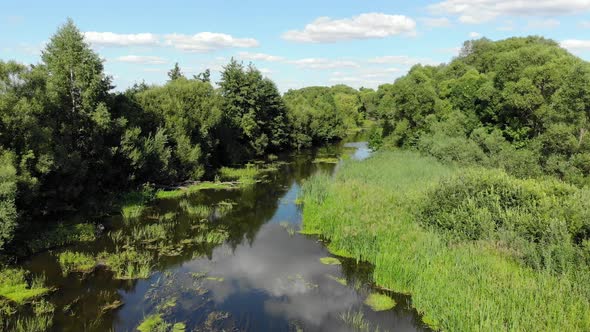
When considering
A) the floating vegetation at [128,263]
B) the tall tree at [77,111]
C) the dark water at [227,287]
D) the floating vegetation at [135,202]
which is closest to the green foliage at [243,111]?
the floating vegetation at [135,202]

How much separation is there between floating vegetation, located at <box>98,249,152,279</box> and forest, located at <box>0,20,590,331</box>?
0.15 meters

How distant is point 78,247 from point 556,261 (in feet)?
76.9

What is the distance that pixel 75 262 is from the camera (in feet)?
63.7

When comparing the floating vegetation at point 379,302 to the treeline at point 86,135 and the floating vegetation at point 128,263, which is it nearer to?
the floating vegetation at point 128,263

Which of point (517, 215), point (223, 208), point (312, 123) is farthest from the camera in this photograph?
point (312, 123)

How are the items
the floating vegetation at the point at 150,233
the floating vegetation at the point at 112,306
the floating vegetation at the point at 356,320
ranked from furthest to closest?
the floating vegetation at the point at 150,233
the floating vegetation at the point at 112,306
the floating vegetation at the point at 356,320

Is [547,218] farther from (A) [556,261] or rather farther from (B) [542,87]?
(B) [542,87]

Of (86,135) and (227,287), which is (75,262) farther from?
(86,135)

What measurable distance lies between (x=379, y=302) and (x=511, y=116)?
38.0 metres

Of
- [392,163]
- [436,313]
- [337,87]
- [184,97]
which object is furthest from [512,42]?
[337,87]

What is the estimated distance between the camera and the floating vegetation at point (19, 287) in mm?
15797

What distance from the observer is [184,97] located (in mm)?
41406

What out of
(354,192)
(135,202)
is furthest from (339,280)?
(135,202)

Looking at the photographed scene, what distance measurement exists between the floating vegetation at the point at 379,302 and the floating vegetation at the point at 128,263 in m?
10.4
